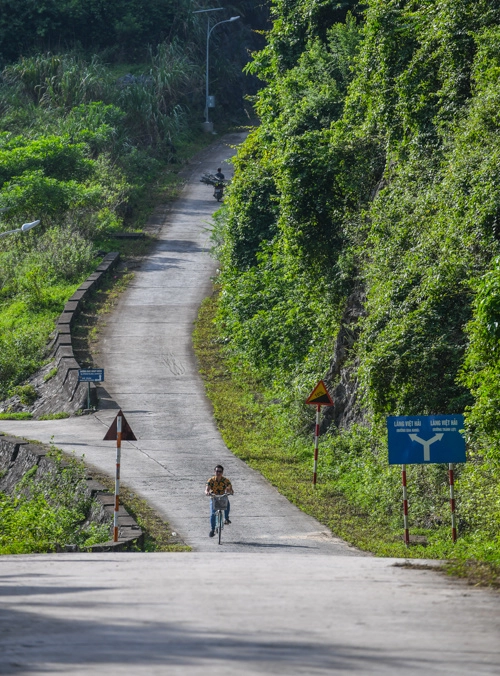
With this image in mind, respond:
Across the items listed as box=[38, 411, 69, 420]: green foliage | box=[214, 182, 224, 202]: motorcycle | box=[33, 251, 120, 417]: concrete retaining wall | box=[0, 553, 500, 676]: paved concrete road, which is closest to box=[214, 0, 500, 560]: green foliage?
box=[0, 553, 500, 676]: paved concrete road

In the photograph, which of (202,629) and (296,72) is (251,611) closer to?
(202,629)

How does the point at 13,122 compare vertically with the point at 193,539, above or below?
above

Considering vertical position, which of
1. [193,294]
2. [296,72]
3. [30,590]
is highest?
[296,72]

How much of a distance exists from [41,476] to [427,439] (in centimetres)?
934

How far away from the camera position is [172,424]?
26.4 metres

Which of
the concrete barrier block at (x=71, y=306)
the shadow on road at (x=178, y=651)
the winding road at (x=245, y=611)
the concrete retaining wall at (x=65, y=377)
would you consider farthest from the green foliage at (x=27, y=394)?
the shadow on road at (x=178, y=651)

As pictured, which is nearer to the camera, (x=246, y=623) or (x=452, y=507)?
(x=246, y=623)

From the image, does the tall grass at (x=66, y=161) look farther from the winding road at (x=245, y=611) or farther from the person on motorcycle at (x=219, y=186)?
the winding road at (x=245, y=611)

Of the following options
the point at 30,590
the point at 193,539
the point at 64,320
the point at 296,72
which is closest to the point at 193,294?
the point at 64,320

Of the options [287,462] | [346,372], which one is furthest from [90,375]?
[346,372]

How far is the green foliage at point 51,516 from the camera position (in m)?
16.1

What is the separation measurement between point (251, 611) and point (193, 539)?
9.42 metres

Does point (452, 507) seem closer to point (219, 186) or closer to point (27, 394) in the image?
point (27, 394)

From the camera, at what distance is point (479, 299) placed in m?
14.0
